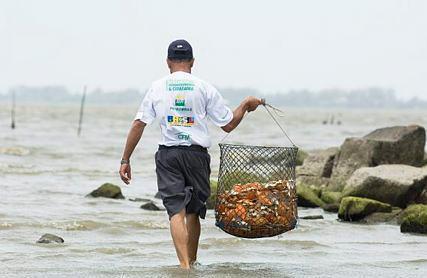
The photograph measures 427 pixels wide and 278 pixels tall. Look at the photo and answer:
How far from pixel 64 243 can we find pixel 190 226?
9.39ft

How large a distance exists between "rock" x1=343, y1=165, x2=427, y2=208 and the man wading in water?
7.22 m

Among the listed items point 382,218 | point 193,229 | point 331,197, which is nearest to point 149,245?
point 193,229

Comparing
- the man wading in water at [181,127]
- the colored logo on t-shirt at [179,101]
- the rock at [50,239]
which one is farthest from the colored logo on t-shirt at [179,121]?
the rock at [50,239]

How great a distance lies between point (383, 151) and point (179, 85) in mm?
10550

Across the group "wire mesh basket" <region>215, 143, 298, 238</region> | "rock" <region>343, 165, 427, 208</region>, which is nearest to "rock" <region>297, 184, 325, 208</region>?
"rock" <region>343, 165, 427, 208</region>

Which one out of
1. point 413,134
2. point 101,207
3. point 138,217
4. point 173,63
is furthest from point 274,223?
point 413,134

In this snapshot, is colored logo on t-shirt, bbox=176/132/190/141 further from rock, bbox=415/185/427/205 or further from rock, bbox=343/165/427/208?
rock, bbox=415/185/427/205

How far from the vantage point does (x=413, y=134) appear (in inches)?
727

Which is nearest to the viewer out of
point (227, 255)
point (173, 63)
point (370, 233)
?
point (173, 63)

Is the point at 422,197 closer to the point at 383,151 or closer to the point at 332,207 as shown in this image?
the point at 332,207

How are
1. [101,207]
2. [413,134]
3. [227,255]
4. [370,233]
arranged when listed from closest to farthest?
[227,255] → [370,233] → [101,207] → [413,134]

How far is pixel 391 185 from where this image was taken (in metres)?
15.2

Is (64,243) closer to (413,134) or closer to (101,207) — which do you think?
(101,207)

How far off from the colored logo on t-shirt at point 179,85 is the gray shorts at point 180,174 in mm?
477
